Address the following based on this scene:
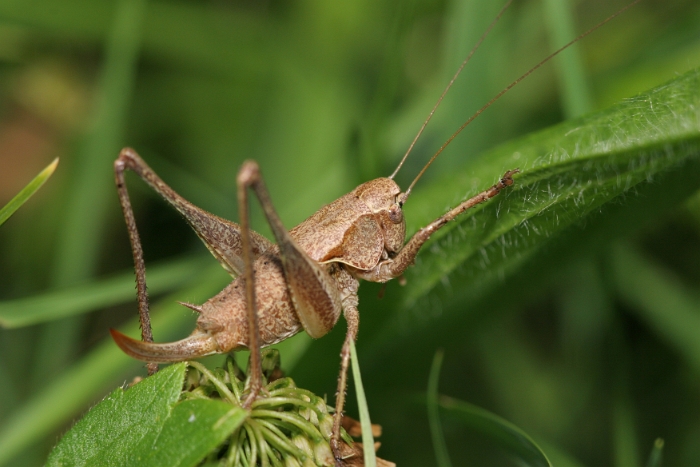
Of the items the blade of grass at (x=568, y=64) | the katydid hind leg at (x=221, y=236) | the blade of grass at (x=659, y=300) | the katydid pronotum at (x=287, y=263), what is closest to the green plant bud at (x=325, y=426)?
the katydid pronotum at (x=287, y=263)

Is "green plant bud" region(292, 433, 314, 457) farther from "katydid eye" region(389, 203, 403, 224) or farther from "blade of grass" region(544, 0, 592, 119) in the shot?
"blade of grass" region(544, 0, 592, 119)

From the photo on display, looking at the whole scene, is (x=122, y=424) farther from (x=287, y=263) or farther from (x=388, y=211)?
(x=388, y=211)

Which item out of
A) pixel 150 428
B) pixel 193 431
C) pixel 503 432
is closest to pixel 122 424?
pixel 150 428

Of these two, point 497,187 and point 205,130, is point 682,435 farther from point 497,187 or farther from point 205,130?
point 205,130

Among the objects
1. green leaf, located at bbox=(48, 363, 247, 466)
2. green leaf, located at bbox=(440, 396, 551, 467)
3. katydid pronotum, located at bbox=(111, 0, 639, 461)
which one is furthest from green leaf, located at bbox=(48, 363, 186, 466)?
green leaf, located at bbox=(440, 396, 551, 467)

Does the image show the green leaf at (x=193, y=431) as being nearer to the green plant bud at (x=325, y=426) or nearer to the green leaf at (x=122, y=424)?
the green leaf at (x=122, y=424)

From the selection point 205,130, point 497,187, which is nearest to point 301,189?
point 205,130
